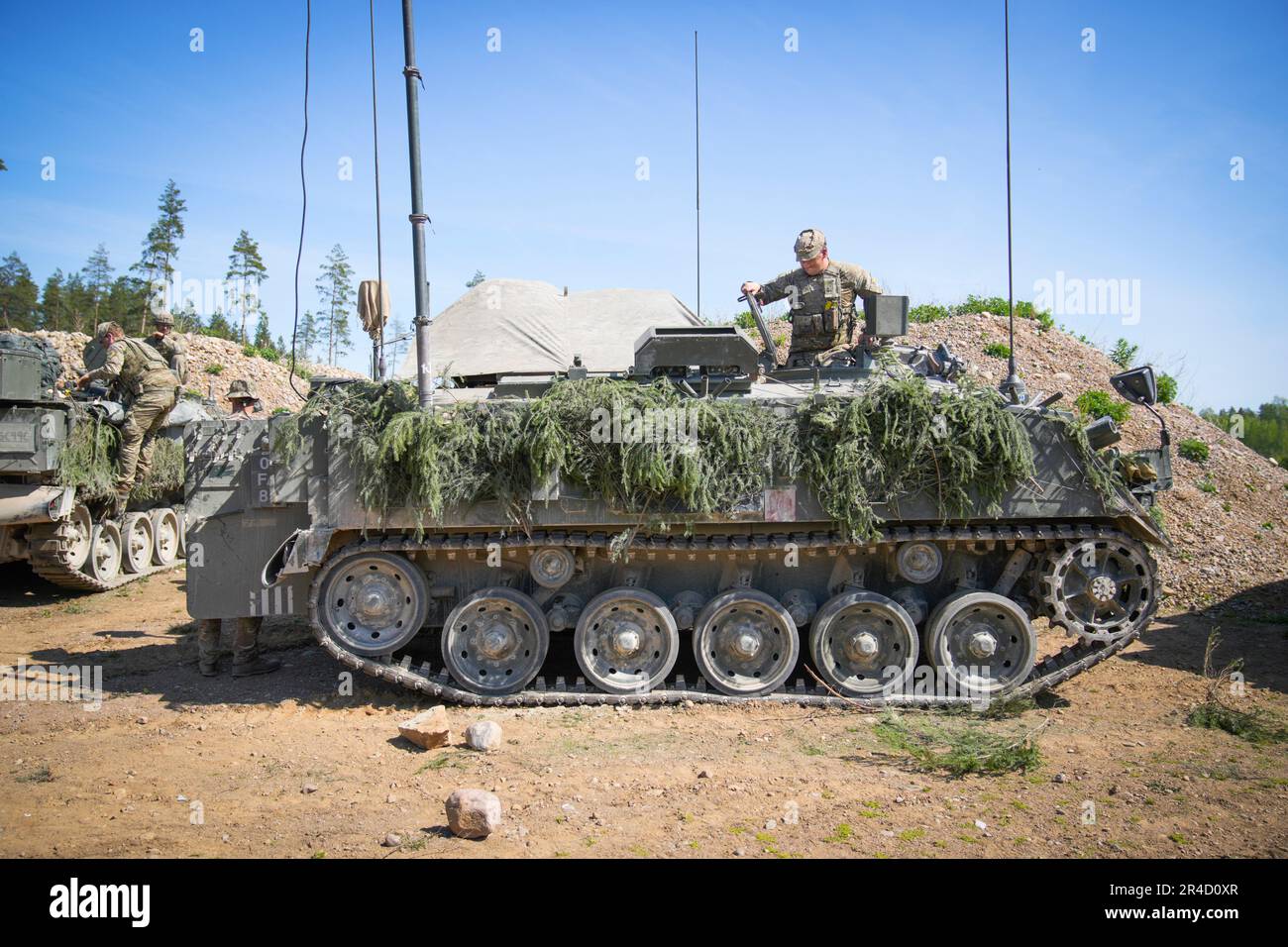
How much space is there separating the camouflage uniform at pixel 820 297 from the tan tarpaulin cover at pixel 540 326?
297 cm

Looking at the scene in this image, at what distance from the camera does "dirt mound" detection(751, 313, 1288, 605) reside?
12.3 metres

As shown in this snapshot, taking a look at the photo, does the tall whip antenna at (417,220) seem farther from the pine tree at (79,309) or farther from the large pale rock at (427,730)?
the pine tree at (79,309)

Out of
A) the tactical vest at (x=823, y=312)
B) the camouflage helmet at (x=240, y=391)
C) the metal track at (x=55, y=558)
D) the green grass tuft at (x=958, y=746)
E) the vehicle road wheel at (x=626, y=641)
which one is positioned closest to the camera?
the green grass tuft at (x=958, y=746)

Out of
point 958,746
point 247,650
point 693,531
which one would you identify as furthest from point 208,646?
point 958,746

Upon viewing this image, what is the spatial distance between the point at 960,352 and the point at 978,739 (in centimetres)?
1390

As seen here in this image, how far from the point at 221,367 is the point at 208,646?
81.6 feet

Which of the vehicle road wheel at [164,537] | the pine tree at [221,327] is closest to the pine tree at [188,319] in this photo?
A: the pine tree at [221,327]

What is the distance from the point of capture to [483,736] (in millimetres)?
6176

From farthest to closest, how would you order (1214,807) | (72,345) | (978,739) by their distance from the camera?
1. (72,345)
2. (978,739)
3. (1214,807)

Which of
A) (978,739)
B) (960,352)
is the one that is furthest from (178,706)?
(960,352)

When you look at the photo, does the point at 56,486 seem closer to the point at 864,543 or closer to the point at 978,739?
the point at 864,543

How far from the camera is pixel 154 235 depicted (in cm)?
4288

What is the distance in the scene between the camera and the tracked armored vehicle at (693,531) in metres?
6.85

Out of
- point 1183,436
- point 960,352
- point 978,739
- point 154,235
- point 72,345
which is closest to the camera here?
point 978,739
